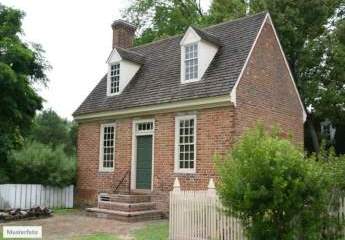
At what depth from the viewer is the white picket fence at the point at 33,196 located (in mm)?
17281

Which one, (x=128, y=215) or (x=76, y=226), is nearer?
(x=76, y=226)

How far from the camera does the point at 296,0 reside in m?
23.4

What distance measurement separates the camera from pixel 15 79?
16.9 meters

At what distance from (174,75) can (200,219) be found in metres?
8.05

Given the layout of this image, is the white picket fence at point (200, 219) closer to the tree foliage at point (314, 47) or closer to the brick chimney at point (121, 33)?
the brick chimney at point (121, 33)

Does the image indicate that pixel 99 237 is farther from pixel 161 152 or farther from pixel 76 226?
pixel 161 152

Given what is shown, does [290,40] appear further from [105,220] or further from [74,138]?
[74,138]

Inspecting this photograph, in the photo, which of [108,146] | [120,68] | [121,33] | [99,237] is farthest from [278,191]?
[121,33]

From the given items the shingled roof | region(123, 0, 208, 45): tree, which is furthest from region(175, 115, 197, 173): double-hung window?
region(123, 0, 208, 45): tree

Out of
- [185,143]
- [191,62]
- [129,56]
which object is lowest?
[185,143]

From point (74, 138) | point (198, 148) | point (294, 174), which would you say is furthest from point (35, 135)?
point (294, 174)

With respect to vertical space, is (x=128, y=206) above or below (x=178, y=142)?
below

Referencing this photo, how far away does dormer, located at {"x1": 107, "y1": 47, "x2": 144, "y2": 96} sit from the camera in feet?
61.7

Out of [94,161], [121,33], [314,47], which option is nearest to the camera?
[94,161]
